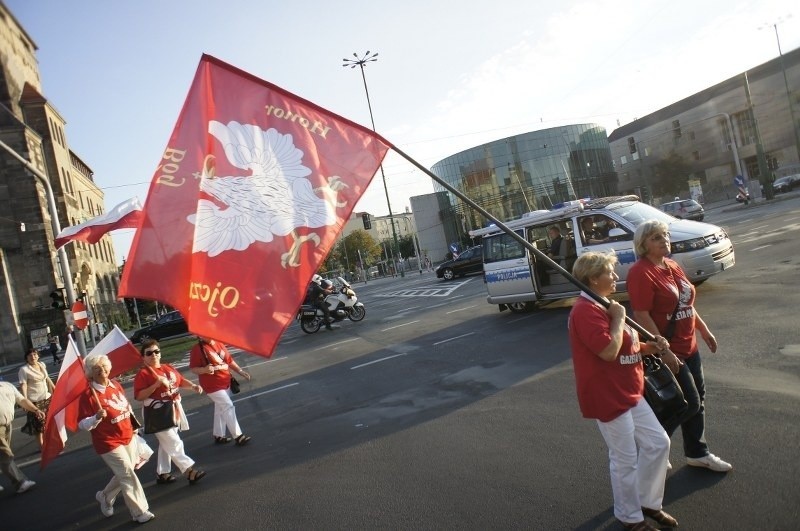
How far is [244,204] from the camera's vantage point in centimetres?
333

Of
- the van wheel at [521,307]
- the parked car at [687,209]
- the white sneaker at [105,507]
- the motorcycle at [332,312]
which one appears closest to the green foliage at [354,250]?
the parked car at [687,209]

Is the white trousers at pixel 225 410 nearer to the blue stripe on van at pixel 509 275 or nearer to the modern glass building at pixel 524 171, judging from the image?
the blue stripe on van at pixel 509 275

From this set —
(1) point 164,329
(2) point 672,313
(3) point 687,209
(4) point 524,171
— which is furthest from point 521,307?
(4) point 524,171

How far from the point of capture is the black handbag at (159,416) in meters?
5.64

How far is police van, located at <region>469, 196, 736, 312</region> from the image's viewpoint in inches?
403

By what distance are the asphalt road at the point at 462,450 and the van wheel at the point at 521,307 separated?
2.90 meters

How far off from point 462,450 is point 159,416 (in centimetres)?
308

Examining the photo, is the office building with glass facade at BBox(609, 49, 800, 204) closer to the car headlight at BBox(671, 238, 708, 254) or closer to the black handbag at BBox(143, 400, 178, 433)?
the car headlight at BBox(671, 238, 708, 254)

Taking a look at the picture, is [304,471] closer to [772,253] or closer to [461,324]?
[461,324]

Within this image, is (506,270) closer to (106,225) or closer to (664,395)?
(106,225)

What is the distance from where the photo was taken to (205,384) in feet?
21.7

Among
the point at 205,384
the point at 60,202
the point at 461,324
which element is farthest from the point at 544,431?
the point at 60,202

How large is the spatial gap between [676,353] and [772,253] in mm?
12319

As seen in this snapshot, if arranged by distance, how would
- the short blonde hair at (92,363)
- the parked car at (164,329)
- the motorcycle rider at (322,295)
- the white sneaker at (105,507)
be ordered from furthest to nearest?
the parked car at (164,329), the motorcycle rider at (322,295), the white sneaker at (105,507), the short blonde hair at (92,363)
